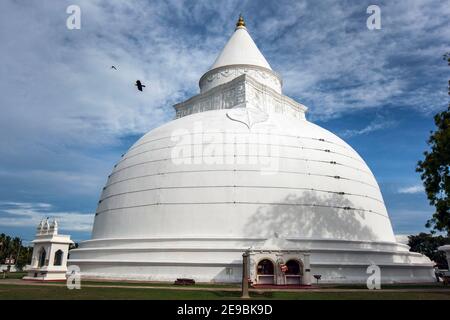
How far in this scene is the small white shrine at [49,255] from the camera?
88.5 feet

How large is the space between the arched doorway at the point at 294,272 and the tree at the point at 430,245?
150ft

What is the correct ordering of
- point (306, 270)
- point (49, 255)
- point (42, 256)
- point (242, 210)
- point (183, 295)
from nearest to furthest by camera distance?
point (183, 295)
point (306, 270)
point (242, 210)
point (49, 255)
point (42, 256)

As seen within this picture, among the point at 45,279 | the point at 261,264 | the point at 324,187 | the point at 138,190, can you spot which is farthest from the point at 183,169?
the point at 45,279

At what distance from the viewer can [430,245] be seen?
197 ft

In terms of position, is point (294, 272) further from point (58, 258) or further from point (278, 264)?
point (58, 258)

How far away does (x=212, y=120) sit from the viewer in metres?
30.7

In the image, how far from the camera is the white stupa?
79.6 ft

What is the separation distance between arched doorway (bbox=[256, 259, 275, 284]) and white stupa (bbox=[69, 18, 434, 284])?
65mm

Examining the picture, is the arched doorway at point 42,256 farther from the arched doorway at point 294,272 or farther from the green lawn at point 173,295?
the arched doorway at point 294,272

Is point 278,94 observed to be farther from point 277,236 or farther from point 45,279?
point 45,279

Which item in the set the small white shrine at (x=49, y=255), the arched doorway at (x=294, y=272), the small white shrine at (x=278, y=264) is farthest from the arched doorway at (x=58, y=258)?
the arched doorway at (x=294, y=272)

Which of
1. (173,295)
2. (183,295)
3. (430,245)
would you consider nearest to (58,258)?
(173,295)

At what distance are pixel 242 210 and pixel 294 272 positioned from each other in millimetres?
5626

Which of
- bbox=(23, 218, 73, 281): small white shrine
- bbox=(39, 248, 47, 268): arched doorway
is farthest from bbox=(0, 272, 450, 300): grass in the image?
bbox=(39, 248, 47, 268): arched doorway
